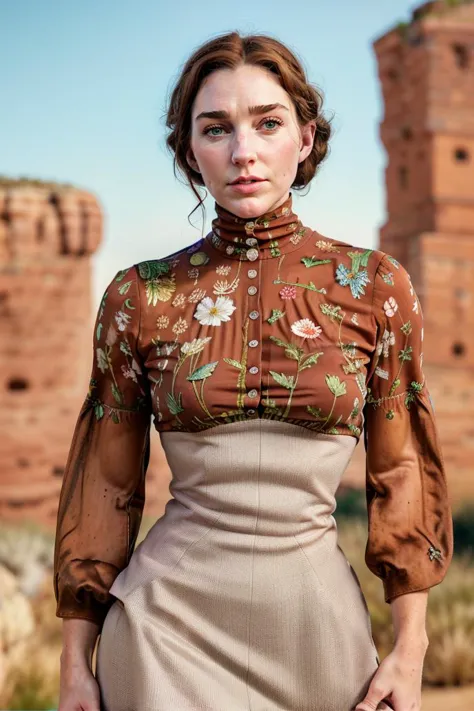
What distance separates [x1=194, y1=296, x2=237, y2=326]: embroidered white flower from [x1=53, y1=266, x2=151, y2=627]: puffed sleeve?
122 millimetres

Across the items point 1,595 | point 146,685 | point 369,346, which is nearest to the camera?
point 146,685

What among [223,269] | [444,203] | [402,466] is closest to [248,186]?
[223,269]

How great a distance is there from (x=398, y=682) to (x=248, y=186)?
0.90 metres

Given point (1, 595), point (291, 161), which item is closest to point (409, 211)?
point (1, 595)

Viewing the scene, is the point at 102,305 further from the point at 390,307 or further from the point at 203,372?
the point at 390,307

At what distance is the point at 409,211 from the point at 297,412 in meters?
→ 12.0

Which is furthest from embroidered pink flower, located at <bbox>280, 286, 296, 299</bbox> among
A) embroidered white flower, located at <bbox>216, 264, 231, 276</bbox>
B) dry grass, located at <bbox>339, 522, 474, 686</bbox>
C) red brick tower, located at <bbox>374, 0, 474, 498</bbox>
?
red brick tower, located at <bbox>374, 0, 474, 498</bbox>

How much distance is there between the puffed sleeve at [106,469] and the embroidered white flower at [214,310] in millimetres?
122

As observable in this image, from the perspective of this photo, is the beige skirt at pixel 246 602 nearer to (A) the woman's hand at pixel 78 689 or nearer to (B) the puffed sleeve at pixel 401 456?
(A) the woman's hand at pixel 78 689

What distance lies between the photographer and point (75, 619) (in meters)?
1.88

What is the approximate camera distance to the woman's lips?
1836 mm

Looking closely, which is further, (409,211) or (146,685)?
(409,211)

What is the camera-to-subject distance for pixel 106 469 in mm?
1922

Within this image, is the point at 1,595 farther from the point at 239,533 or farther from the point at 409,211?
the point at 409,211
